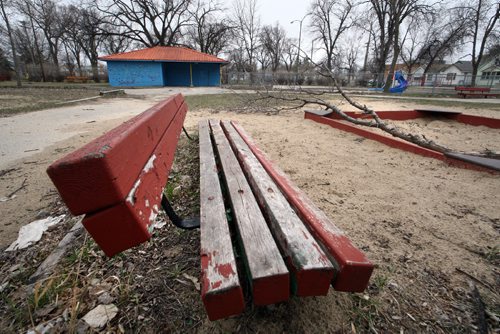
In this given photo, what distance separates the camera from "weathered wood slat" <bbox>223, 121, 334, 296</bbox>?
0.82 metres

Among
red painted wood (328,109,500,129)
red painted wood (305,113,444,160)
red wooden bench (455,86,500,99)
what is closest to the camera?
red painted wood (305,113,444,160)

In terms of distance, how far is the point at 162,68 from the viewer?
78.6ft

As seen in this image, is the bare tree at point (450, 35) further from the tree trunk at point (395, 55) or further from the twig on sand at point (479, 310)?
the twig on sand at point (479, 310)

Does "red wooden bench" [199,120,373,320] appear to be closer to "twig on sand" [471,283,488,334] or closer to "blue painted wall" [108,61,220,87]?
"twig on sand" [471,283,488,334]

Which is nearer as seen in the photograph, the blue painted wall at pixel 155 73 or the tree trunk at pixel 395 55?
the tree trunk at pixel 395 55

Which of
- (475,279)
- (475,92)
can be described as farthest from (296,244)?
(475,92)

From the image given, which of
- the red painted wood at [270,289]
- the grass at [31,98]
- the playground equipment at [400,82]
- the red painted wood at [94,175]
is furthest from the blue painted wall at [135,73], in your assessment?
the red painted wood at [270,289]

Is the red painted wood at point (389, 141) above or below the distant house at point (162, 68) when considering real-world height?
below

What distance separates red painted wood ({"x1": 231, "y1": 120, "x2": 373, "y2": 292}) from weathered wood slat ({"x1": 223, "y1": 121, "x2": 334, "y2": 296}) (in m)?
0.05

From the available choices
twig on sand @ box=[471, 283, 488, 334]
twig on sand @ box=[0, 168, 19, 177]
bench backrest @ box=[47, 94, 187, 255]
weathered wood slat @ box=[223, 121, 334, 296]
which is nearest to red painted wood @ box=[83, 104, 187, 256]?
bench backrest @ box=[47, 94, 187, 255]

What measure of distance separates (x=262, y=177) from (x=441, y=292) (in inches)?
45.8

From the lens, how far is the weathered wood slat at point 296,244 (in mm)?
815

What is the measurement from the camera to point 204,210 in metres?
1.20

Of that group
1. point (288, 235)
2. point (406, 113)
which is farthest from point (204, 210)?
point (406, 113)
